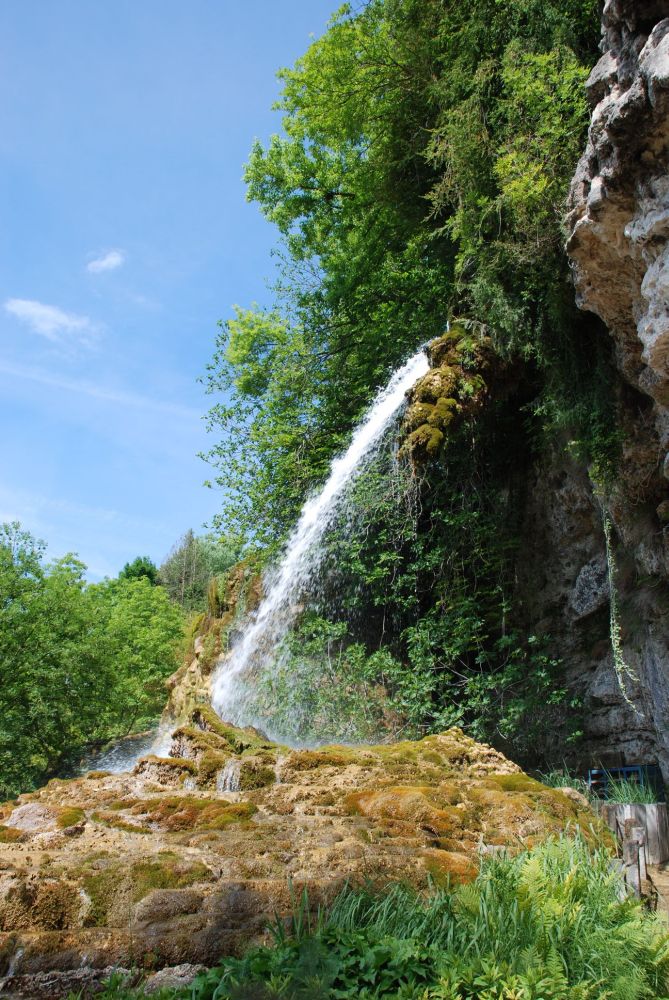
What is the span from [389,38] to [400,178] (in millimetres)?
2240

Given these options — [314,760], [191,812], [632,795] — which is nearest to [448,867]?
[191,812]

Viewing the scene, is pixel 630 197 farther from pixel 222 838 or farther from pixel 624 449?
pixel 222 838

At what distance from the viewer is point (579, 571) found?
9156 millimetres

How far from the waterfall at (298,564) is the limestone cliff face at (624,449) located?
2926 millimetres

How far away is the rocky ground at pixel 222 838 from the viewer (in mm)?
2898

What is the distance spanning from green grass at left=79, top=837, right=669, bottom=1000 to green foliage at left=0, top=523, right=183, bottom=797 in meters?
15.8

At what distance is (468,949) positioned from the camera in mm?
2783

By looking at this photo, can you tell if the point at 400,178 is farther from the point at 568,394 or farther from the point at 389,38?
the point at 568,394

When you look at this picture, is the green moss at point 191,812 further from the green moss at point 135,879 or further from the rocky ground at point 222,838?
the green moss at point 135,879

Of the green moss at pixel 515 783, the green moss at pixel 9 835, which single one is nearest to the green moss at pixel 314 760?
the green moss at pixel 515 783

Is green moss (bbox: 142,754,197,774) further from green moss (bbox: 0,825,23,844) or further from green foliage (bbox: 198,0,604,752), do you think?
green foliage (bbox: 198,0,604,752)

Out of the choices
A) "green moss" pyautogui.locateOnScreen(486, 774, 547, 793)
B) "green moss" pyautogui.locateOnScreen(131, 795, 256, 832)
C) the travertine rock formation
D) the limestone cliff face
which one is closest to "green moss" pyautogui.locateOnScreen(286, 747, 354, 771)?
"green moss" pyautogui.locateOnScreen(131, 795, 256, 832)

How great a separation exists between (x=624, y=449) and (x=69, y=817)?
6052mm

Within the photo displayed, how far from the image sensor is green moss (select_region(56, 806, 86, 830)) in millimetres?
4586
